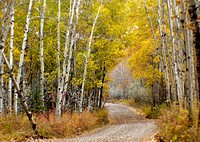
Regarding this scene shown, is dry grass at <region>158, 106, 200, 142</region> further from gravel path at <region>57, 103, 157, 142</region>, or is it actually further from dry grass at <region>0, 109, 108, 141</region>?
dry grass at <region>0, 109, 108, 141</region>

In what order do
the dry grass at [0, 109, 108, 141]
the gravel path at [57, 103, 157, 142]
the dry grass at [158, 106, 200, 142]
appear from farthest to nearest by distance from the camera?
1. the dry grass at [0, 109, 108, 141]
2. the gravel path at [57, 103, 157, 142]
3. the dry grass at [158, 106, 200, 142]

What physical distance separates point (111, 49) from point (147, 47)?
2.64m

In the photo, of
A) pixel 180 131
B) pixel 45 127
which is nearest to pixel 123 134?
pixel 45 127

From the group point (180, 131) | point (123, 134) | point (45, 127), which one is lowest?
point (123, 134)

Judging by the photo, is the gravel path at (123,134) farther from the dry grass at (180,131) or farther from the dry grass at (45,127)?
the dry grass at (180,131)

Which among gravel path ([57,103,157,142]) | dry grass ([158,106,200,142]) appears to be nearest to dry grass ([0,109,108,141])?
gravel path ([57,103,157,142])

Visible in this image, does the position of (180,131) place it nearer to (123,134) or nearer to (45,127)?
(123,134)

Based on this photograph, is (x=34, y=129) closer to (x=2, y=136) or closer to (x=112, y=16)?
(x=2, y=136)

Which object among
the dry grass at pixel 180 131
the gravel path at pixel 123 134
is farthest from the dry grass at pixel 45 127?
the dry grass at pixel 180 131

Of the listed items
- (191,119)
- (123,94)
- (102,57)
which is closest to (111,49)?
(102,57)

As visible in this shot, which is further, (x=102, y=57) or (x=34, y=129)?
(x=102, y=57)

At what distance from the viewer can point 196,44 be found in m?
6.20

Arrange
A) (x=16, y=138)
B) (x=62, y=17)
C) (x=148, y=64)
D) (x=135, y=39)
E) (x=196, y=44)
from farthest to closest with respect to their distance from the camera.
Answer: (x=148, y=64), (x=135, y=39), (x=62, y=17), (x=16, y=138), (x=196, y=44)

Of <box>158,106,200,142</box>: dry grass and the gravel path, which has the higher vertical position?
<box>158,106,200,142</box>: dry grass
